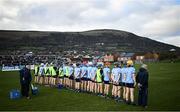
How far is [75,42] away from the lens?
169250 millimetres

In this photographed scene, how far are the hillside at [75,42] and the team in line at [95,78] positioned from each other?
112694mm

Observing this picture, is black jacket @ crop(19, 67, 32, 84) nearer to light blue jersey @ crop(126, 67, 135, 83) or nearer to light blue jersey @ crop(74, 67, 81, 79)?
light blue jersey @ crop(74, 67, 81, 79)

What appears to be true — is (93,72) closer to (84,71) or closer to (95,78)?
(95,78)

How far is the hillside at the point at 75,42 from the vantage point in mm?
149337

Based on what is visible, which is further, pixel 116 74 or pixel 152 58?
pixel 152 58

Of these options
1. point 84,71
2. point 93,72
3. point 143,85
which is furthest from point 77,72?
point 143,85

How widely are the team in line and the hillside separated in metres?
113

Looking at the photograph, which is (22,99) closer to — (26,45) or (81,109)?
(81,109)

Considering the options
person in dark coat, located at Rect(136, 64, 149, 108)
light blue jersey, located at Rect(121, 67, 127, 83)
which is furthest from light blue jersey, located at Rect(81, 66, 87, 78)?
person in dark coat, located at Rect(136, 64, 149, 108)

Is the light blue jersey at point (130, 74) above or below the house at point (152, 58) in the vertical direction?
above

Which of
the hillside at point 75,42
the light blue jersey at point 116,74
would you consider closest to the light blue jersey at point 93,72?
the light blue jersey at point 116,74

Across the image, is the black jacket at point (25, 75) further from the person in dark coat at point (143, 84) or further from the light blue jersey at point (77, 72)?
the person in dark coat at point (143, 84)

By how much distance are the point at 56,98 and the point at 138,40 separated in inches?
7143

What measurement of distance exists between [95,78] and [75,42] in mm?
150555
